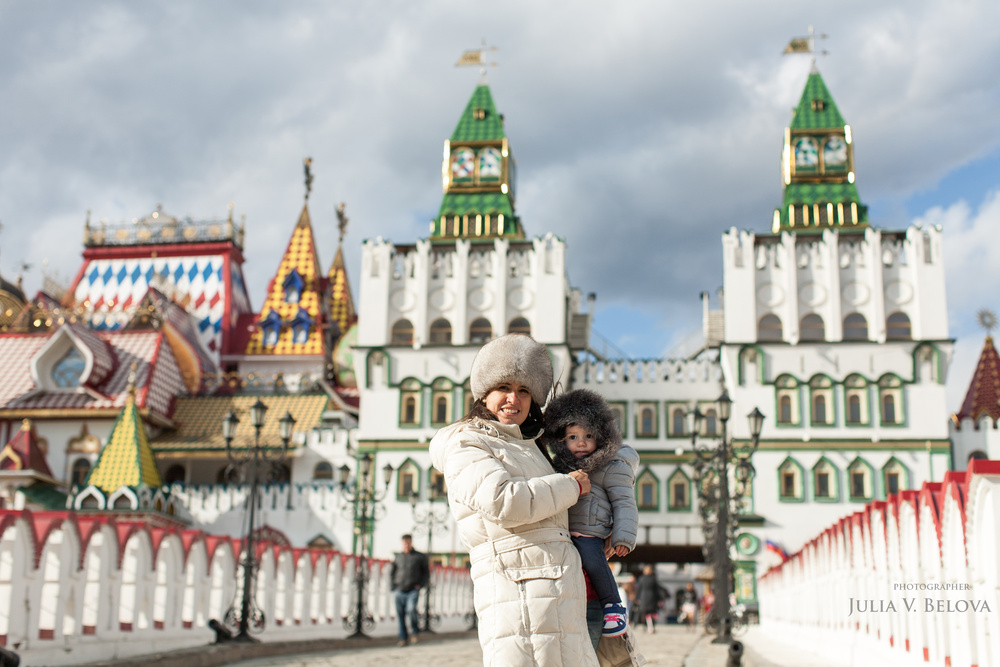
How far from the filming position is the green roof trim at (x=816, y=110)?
39469mm

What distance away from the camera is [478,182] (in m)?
39.6

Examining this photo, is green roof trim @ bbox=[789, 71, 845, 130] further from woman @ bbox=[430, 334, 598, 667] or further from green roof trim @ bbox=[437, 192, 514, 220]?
woman @ bbox=[430, 334, 598, 667]

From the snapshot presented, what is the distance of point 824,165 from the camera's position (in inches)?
1518

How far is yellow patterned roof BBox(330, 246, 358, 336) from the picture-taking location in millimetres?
46125

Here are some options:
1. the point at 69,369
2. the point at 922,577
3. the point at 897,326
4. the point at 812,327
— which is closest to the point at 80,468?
the point at 69,369

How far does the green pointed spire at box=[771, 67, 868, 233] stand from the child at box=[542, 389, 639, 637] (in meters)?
34.1

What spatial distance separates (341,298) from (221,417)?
10.6 m

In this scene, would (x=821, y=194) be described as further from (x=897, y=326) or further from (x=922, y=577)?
(x=922, y=577)

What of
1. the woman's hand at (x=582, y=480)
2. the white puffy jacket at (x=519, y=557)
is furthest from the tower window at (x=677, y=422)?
the white puffy jacket at (x=519, y=557)

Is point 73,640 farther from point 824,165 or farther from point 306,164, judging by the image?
point 306,164

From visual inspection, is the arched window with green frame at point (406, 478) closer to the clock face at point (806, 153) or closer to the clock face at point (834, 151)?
the clock face at point (806, 153)

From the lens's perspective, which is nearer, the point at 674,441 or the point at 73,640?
the point at 73,640

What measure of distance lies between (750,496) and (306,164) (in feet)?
91.1

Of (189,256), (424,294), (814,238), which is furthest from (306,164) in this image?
(814,238)
